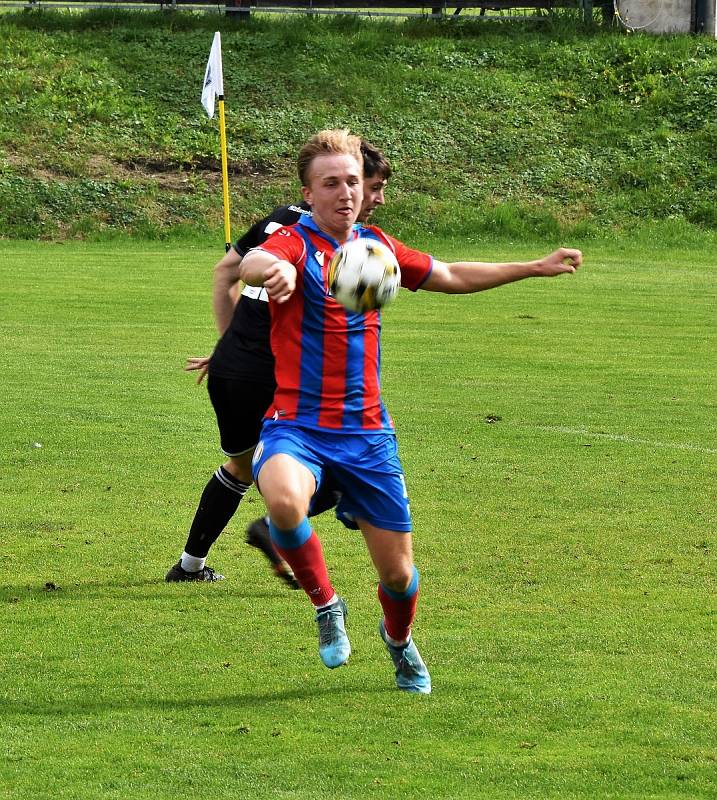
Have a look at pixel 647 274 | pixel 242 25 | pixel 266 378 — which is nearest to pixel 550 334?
pixel 647 274

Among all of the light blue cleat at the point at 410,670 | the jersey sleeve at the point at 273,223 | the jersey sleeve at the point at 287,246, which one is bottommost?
the light blue cleat at the point at 410,670

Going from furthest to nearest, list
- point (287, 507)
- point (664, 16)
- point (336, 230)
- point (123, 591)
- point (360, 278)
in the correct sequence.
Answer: point (664, 16) < point (123, 591) < point (336, 230) < point (360, 278) < point (287, 507)

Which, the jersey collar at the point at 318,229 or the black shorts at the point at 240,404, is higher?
the jersey collar at the point at 318,229

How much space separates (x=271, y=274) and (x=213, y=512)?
2380 mm

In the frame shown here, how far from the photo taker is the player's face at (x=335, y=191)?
16.9 ft

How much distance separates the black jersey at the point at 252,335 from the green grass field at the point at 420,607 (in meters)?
1.13

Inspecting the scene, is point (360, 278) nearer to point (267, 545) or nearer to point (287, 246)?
point (287, 246)

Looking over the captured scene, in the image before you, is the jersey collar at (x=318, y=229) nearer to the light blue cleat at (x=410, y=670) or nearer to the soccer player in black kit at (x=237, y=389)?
the soccer player in black kit at (x=237, y=389)

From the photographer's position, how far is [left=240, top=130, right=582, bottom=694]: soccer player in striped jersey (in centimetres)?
511

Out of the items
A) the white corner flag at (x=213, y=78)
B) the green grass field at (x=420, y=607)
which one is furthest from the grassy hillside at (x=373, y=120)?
the green grass field at (x=420, y=607)

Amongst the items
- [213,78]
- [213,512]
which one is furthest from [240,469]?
[213,78]

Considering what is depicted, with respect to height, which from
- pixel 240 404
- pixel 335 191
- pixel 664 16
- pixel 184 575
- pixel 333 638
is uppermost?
pixel 664 16

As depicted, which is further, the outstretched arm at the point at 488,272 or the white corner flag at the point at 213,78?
the white corner flag at the point at 213,78

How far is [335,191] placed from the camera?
5191 millimetres
